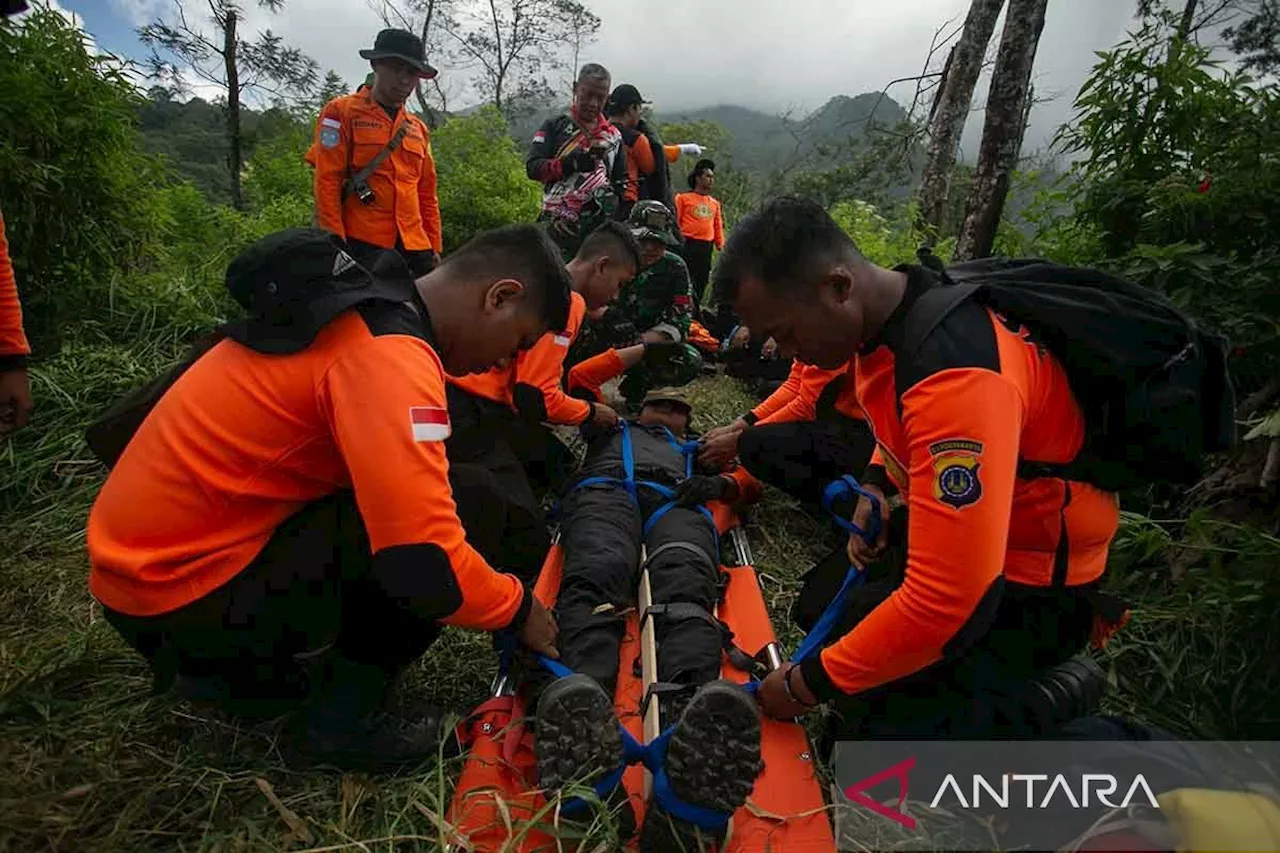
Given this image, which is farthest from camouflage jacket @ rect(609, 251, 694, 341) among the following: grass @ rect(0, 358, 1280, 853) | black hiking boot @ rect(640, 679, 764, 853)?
black hiking boot @ rect(640, 679, 764, 853)

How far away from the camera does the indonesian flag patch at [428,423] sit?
4.94ft

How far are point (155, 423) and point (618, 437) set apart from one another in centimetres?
201

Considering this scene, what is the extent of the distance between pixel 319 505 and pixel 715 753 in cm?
117

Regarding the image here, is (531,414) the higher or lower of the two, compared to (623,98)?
lower

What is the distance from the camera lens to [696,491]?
9.64 feet

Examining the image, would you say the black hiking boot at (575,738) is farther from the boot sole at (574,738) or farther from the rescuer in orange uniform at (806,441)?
the rescuer in orange uniform at (806,441)

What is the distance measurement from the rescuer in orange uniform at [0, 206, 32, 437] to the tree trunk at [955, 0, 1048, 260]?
16.4 ft

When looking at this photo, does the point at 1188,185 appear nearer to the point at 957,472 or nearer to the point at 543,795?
the point at 957,472

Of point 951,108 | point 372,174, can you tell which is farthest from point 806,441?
point 951,108

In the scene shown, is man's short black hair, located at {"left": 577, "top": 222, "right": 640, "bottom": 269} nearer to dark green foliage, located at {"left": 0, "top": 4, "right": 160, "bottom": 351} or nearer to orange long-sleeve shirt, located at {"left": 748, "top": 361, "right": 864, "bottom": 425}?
orange long-sleeve shirt, located at {"left": 748, "top": 361, "right": 864, "bottom": 425}

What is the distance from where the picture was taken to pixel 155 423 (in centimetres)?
165

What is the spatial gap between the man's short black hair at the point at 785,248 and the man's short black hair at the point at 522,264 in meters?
0.47

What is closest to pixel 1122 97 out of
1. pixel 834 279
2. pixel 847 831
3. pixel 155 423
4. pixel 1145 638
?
pixel 1145 638

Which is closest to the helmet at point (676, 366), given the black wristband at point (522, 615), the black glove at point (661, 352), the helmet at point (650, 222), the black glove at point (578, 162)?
the black glove at point (661, 352)
